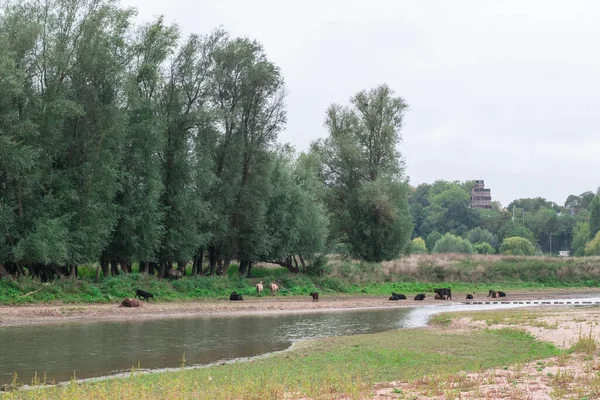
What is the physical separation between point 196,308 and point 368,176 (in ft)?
115

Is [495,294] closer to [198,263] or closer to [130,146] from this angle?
[198,263]

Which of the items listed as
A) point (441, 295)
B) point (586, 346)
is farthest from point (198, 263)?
point (586, 346)

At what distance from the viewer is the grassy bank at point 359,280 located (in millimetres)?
39531

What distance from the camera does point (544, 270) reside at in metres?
71.6

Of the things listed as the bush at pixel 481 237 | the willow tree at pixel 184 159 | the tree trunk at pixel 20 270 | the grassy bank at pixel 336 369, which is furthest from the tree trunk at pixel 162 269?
the bush at pixel 481 237

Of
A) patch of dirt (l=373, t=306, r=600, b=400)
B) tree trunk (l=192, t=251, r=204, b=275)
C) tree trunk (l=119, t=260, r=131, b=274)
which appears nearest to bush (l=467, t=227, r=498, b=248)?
tree trunk (l=192, t=251, r=204, b=275)

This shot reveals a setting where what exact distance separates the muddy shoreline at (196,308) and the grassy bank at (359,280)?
157cm

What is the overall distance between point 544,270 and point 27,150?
5392 cm

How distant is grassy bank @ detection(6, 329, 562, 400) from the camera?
→ 46.6ft

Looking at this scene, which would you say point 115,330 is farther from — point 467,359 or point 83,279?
point 467,359

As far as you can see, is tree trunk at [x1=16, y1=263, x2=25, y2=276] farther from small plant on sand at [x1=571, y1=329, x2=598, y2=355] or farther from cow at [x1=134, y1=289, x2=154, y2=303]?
small plant on sand at [x1=571, y1=329, x2=598, y2=355]

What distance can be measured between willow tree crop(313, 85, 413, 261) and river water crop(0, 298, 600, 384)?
1133 inches

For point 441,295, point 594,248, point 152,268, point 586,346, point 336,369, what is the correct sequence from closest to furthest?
point 336,369, point 586,346, point 152,268, point 441,295, point 594,248

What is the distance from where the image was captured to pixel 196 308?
1610 inches
